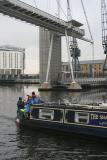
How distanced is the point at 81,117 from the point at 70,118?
32.1 inches

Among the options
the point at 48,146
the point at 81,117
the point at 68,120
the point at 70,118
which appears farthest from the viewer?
the point at 68,120

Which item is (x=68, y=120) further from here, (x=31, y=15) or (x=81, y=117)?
(x=31, y=15)

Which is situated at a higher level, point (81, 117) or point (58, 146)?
point (81, 117)

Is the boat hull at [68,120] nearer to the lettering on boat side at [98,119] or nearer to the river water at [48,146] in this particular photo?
the lettering on boat side at [98,119]

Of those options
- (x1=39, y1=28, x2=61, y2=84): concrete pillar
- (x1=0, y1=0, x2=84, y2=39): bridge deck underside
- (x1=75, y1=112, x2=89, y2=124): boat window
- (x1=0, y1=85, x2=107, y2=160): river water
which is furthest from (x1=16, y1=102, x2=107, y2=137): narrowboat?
(x1=39, y1=28, x2=61, y2=84): concrete pillar

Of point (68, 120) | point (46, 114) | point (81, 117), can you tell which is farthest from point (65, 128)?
point (46, 114)

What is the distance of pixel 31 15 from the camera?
263ft

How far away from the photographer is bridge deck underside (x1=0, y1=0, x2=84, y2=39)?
2828 inches

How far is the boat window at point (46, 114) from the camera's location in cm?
2611

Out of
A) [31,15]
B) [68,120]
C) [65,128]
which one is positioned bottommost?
[65,128]

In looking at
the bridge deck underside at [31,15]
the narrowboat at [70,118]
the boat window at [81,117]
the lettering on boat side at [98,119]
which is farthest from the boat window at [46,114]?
the bridge deck underside at [31,15]

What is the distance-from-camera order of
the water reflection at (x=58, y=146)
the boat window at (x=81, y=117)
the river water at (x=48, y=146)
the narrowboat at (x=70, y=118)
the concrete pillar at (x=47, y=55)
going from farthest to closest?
the concrete pillar at (x=47, y=55) < the boat window at (x=81, y=117) < the narrowboat at (x=70, y=118) < the water reflection at (x=58, y=146) < the river water at (x=48, y=146)

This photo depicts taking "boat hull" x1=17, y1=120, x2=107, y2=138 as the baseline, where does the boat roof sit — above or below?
above

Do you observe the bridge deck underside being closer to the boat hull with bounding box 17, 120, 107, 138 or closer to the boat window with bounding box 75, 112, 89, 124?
the boat hull with bounding box 17, 120, 107, 138
